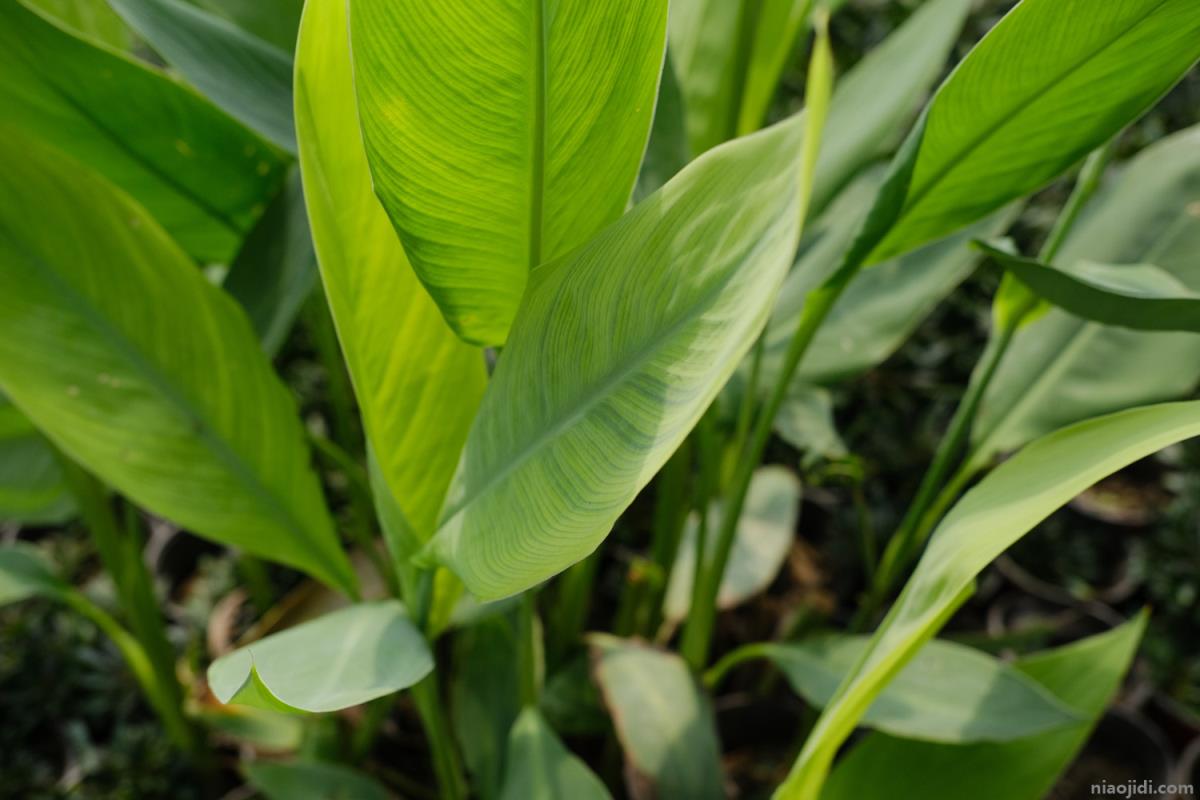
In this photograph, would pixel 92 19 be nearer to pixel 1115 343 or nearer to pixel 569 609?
pixel 569 609

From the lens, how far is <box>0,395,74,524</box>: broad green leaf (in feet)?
2.11

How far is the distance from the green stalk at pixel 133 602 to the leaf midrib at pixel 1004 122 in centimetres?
56

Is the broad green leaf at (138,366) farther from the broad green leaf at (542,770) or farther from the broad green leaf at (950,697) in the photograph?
the broad green leaf at (950,697)

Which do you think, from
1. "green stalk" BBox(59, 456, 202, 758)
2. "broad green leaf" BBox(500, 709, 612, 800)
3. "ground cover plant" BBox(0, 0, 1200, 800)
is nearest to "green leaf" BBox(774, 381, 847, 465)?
"ground cover plant" BBox(0, 0, 1200, 800)

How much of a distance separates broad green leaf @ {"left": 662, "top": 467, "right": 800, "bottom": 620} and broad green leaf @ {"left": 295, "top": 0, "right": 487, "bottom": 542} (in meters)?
0.38

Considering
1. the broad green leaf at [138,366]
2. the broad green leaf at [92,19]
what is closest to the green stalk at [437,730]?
the broad green leaf at [138,366]

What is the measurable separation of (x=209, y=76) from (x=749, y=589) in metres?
0.56

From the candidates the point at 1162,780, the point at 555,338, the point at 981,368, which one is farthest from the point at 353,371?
the point at 1162,780

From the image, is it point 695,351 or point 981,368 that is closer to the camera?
point 695,351

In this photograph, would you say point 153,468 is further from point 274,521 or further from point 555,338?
point 555,338

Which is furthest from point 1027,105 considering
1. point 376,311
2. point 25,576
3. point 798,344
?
point 25,576

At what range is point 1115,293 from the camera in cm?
39

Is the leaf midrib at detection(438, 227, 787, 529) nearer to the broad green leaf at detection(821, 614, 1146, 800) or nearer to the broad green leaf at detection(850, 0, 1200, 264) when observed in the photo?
the broad green leaf at detection(850, 0, 1200, 264)

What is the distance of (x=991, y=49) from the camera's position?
368 millimetres
